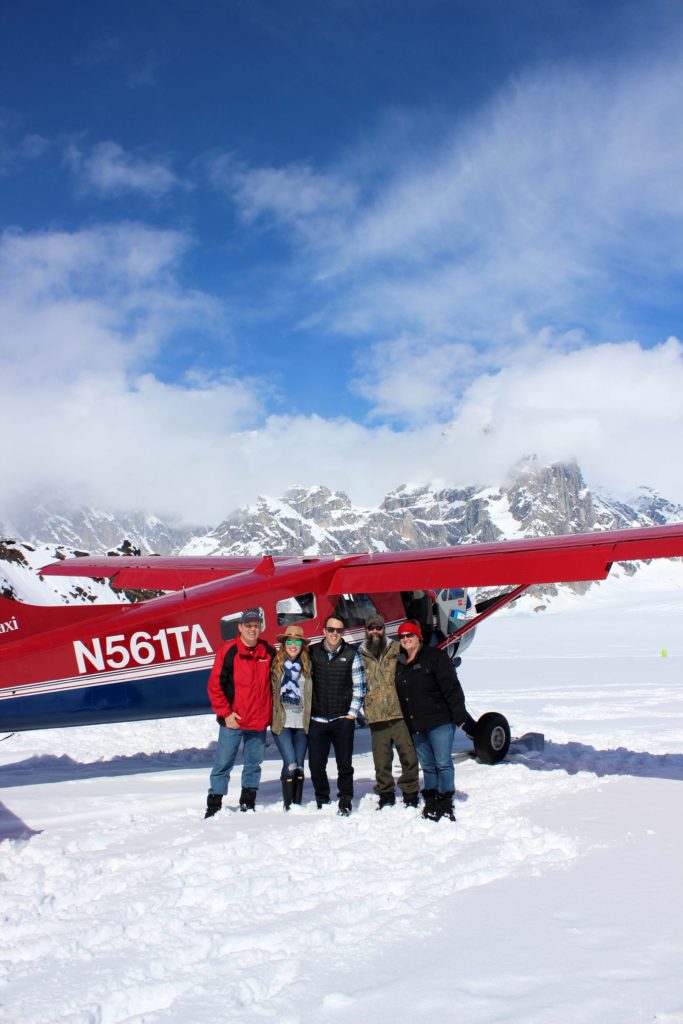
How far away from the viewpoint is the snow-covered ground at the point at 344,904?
3.08m

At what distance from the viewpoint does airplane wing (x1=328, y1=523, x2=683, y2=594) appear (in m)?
7.54

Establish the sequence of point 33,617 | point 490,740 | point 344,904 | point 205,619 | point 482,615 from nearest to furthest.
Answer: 1. point 344,904
2. point 33,617
3. point 205,619
4. point 490,740
5. point 482,615

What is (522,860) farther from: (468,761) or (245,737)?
(468,761)

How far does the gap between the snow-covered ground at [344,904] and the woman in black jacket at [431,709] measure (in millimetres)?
291

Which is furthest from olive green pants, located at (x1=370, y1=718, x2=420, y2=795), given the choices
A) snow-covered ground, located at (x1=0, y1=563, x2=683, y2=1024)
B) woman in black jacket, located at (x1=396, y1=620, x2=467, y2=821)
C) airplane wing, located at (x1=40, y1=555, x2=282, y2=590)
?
airplane wing, located at (x1=40, y1=555, x2=282, y2=590)

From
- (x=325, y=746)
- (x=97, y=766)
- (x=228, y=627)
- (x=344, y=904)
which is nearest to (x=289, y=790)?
(x=325, y=746)

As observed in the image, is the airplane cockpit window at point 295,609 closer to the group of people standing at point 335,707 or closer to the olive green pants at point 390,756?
the group of people standing at point 335,707

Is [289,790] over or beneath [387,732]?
beneath

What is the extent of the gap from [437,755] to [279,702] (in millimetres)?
1424

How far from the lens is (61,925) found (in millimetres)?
3904

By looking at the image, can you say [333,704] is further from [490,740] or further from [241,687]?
[490,740]

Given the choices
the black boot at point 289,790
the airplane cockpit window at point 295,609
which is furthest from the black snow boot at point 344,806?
the airplane cockpit window at point 295,609

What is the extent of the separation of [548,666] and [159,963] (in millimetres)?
27620

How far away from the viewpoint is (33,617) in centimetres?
771
